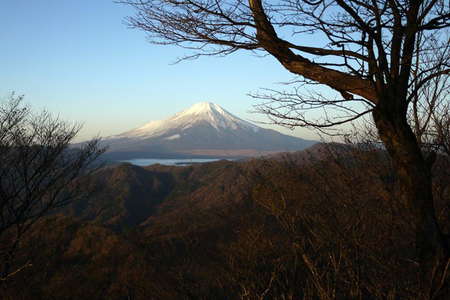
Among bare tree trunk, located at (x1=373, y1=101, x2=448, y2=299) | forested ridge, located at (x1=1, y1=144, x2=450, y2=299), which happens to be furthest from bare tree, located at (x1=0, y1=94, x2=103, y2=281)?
bare tree trunk, located at (x1=373, y1=101, x2=448, y2=299)

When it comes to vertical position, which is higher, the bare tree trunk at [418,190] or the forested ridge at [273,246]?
the bare tree trunk at [418,190]

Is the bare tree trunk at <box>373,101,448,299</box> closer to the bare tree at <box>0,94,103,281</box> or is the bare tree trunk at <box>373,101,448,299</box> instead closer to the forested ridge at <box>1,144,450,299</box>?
the forested ridge at <box>1,144,450,299</box>

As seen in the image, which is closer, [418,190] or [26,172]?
[418,190]

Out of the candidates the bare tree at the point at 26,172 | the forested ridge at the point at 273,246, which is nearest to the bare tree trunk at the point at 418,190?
the forested ridge at the point at 273,246

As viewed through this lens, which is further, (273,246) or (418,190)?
(273,246)

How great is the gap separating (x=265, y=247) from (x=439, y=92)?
10.3 m

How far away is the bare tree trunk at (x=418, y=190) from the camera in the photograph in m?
2.14

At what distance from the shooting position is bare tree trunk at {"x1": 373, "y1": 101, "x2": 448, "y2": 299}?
2143mm

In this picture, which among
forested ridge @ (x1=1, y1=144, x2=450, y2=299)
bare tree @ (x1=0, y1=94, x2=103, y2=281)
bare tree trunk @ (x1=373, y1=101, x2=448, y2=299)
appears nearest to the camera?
bare tree trunk @ (x1=373, y1=101, x2=448, y2=299)

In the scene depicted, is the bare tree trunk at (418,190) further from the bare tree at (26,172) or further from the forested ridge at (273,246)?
the bare tree at (26,172)

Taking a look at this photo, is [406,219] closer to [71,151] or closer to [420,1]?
[420,1]

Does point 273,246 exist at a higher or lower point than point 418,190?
lower

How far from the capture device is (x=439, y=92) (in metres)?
3.92

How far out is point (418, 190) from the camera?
2.21 metres
